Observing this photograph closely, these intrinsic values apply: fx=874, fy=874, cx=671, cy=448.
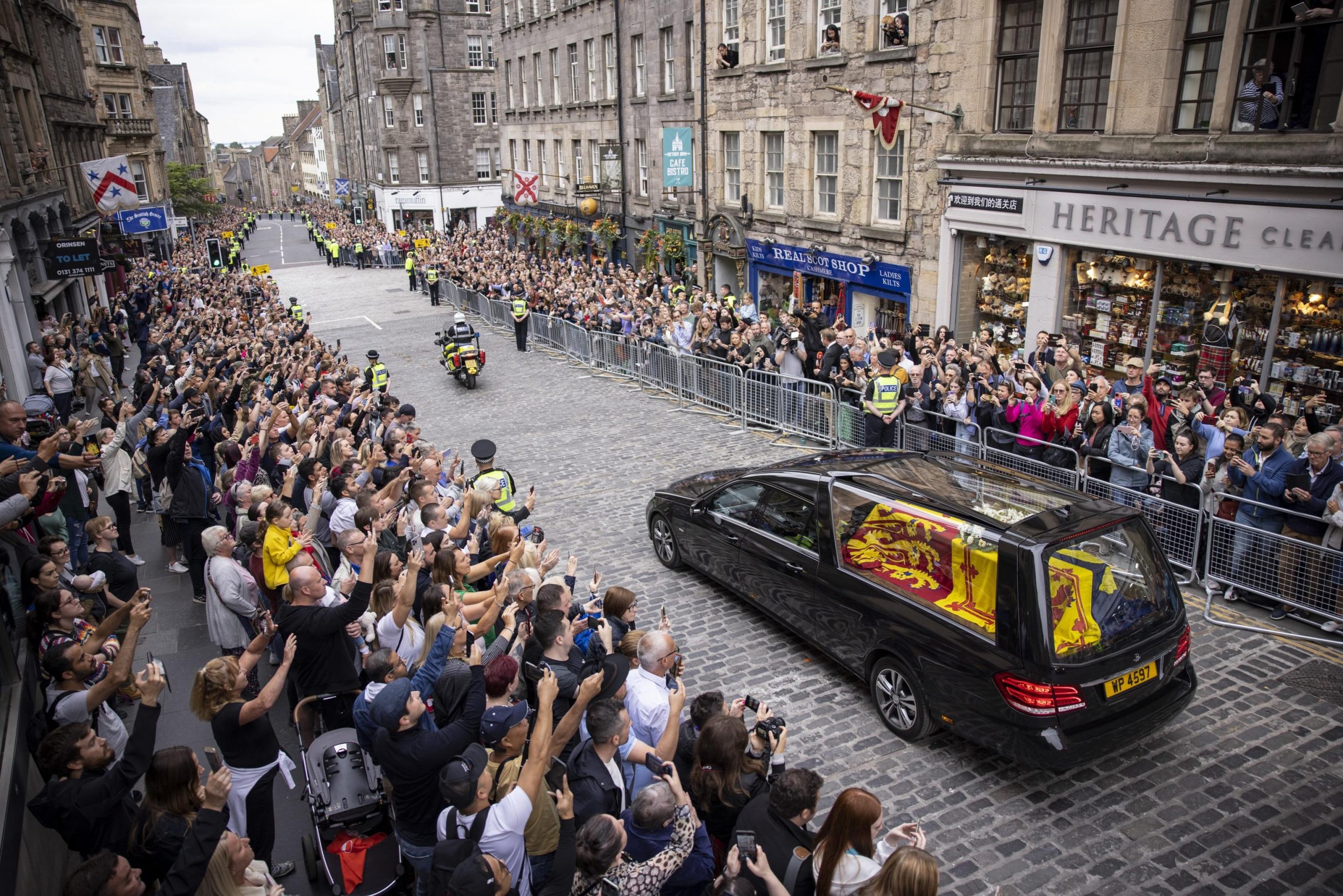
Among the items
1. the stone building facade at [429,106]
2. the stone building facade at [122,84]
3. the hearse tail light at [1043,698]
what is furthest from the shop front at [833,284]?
the stone building facade at [429,106]

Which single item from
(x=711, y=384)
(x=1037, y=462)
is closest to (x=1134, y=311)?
(x=1037, y=462)

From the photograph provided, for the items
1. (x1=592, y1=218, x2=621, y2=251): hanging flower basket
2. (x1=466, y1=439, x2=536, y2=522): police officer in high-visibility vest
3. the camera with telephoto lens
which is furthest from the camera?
(x1=592, y1=218, x2=621, y2=251): hanging flower basket

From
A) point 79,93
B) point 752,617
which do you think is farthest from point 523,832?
point 79,93

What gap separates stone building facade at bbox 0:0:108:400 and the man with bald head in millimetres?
14394

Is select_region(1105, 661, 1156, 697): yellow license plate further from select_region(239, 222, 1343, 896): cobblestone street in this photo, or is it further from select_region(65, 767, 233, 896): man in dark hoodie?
select_region(65, 767, 233, 896): man in dark hoodie

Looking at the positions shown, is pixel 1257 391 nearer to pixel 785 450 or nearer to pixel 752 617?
pixel 785 450

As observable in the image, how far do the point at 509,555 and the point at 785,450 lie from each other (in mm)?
7006

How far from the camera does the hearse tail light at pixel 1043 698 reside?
5289 millimetres

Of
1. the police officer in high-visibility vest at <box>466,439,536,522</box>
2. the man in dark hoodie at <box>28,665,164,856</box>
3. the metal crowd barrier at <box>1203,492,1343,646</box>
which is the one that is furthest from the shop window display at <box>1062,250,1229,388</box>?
the man in dark hoodie at <box>28,665,164,856</box>

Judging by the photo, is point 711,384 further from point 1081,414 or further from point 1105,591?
point 1105,591

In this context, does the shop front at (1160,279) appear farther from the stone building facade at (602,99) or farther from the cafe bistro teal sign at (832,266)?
the stone building facade at (602,99)

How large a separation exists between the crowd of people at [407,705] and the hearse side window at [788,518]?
1.42 meters

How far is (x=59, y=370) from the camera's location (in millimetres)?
14375

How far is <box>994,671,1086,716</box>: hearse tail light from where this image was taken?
5289 millimetres
